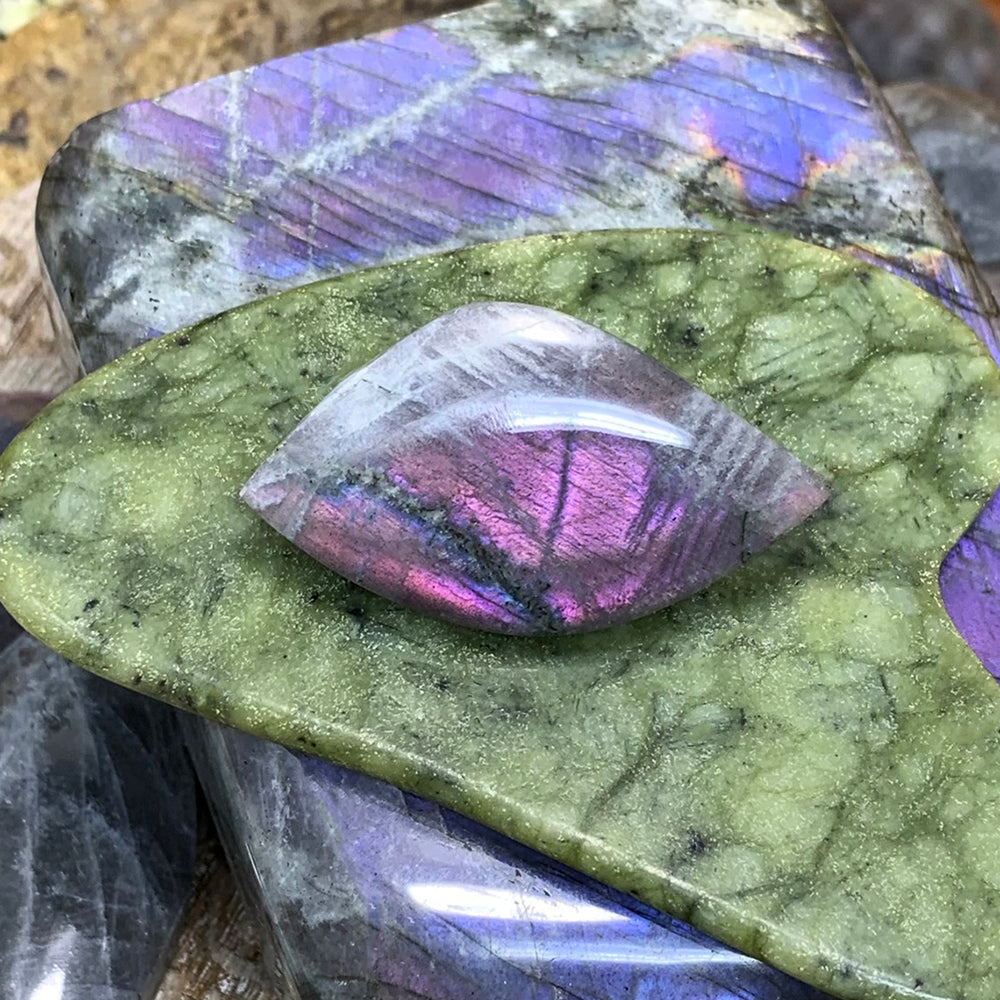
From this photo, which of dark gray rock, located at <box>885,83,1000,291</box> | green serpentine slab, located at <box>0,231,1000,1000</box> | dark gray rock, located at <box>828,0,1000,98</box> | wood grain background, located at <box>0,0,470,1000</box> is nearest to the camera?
green serpentine slab, located at <box>0,231,1000,1000</box>

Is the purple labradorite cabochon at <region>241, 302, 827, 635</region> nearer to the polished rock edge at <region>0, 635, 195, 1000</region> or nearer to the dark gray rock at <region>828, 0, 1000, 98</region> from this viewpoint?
the polished rock edge at <region>0, 635, 195, 1000</region>

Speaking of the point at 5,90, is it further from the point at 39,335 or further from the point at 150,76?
the point at 39,335

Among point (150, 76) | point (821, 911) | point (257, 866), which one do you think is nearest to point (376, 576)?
point (257, 866)

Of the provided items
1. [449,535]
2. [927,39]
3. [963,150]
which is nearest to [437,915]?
[449,535]

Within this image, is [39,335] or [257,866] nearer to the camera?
[257,866]

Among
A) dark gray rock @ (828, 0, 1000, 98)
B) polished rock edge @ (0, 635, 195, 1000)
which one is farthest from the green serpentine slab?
dark gray rock @ (828, 0, 1000, 98)

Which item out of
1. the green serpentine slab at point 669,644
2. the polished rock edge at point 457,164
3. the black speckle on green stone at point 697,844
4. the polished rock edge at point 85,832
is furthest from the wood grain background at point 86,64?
the black speckle on green stone at point 697,844
